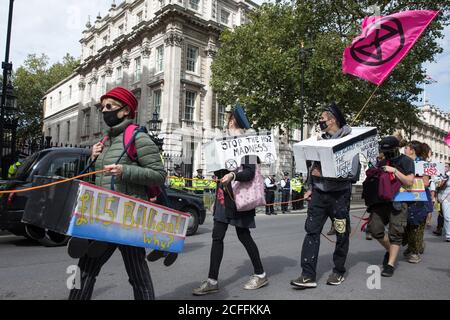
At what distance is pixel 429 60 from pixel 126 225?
80.5ft

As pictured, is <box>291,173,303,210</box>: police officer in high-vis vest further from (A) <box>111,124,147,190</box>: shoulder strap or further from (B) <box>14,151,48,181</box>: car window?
(A) <box>111,124,147,190</box>: shoulder strap

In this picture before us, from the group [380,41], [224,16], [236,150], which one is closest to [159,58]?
[224,16]

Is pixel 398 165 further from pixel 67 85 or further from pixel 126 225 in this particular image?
pixel 67 85

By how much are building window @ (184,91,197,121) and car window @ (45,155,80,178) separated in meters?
23.6

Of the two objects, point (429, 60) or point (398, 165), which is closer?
point (398, 165)

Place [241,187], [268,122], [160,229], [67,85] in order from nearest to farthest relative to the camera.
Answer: [160,229], [241,187], [268,122], [67,85]

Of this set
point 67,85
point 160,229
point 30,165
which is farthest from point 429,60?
point 67,85

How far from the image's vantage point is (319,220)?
4289 mm

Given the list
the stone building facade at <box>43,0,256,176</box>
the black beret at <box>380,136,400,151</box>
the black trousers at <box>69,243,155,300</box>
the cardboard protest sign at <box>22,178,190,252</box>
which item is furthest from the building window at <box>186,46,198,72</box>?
the black trousers at <box>69,243,155,300</box>

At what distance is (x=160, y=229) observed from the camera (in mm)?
2951

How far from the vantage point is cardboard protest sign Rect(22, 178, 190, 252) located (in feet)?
8.16

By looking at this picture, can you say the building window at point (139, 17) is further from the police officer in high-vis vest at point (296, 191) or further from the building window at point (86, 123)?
the police officer in high-vis vest at point (296, 191)

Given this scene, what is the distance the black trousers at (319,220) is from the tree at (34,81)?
190 ft

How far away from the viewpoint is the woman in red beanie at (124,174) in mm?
2738
